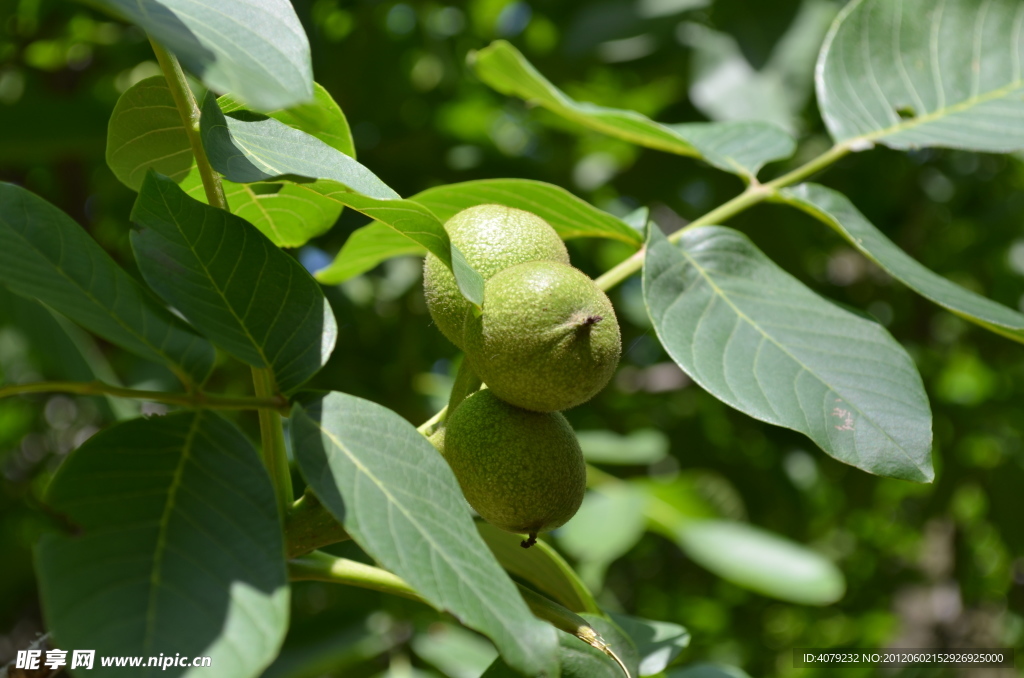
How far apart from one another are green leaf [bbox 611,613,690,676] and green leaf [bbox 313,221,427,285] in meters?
0.52

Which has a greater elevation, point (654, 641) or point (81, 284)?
point (81, 284)

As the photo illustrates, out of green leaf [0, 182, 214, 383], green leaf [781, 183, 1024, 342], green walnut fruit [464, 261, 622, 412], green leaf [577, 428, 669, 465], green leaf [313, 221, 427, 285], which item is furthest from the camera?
green leaf [577, 428, 669, 465]

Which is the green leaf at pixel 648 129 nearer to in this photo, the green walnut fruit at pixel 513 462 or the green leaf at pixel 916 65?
the green leaf at pixel 916 65

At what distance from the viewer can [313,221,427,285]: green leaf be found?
1.02 meters

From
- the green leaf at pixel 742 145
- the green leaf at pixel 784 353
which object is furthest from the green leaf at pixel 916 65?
the green leaf at pixel 784 353

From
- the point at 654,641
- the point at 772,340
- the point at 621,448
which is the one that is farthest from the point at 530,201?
the point at 621,448

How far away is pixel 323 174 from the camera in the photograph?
2.18 feet

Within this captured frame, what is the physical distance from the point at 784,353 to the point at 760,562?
1245 millimetres

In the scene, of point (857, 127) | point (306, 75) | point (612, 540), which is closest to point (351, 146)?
point (306, 75)

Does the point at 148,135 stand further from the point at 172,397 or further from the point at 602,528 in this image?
the point at 602,528

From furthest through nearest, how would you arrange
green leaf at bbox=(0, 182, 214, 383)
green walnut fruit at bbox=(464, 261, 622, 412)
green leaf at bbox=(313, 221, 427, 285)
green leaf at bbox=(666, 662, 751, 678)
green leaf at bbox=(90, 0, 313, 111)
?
1. green leaf at bbox=(666, 662, 751, 678)
2. green leaf at bbox=(313, 221, 427, 285)
3. green walnut fruit at bbox=(464, 261, 622, 412)
4. green leaf at bbox=(0, 182, 214, 383)
5. green leaf at bbox=(90, 0, 313, 111)

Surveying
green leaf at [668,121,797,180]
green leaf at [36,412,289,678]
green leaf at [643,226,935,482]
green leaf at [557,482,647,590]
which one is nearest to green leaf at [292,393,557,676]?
green leaf at [36,412,289,678]

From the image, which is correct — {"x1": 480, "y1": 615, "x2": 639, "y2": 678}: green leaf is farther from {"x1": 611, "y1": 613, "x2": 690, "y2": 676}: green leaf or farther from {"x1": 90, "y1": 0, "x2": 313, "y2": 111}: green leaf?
{"x1": 90, "y1": 0, "x2": 313, "y2": 111}: green leaf

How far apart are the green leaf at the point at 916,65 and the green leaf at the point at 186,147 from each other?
2.46 feet
